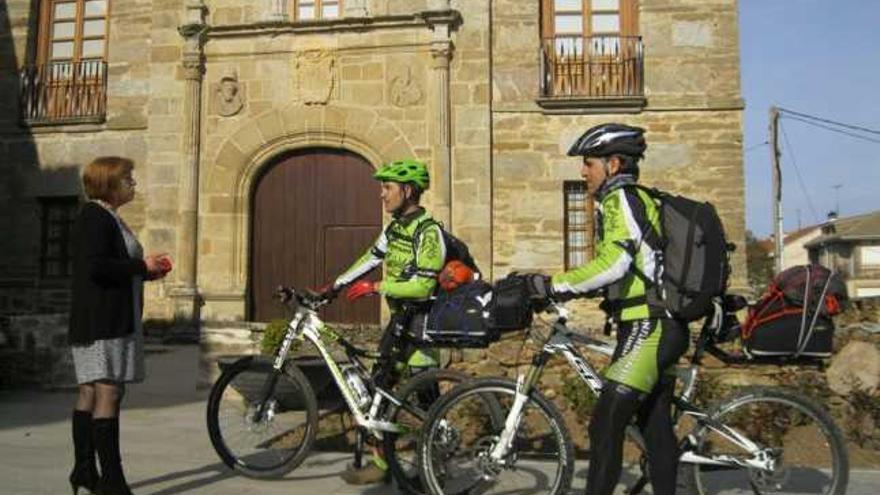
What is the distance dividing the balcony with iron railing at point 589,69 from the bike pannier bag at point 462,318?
8.92 m

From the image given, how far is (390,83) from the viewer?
12797 millimetres

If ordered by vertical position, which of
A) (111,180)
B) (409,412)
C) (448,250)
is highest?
(111,180)

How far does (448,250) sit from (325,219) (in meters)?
8.85

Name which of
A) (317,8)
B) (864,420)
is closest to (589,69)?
(317,8)

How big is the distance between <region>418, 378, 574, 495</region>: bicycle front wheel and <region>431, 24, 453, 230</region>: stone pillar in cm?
861

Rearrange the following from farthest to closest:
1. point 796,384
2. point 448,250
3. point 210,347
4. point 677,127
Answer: point 677,127
point 210,347
point 796,384
point 448,250

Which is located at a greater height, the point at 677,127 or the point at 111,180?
the point at 677,127

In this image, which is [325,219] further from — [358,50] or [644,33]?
[644,33]

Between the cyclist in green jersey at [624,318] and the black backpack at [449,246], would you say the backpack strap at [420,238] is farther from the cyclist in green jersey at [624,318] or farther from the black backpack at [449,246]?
the cyclist in green jersey at [624,318]

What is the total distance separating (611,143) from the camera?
134 inches

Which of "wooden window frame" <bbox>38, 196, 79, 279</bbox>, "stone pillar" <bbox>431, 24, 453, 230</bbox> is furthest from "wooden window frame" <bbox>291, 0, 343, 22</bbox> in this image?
"wooden window frame" <bbox>38, 196, 79, 279</bbox>

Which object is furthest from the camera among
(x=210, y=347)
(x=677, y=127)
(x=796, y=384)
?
(x=677, y=127)

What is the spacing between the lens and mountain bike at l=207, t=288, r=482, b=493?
13.8 ft

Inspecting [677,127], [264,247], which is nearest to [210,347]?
[264,247]
